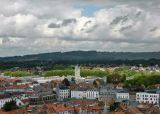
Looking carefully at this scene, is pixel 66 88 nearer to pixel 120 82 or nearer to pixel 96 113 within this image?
pixel 120 82

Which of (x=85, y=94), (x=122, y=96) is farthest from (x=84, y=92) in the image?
(x=122, y=96)

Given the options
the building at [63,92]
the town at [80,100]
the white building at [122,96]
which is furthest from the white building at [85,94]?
the white building at [122,96]

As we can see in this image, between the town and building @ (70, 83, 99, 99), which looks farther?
building @ (70, 83, 99, 99)

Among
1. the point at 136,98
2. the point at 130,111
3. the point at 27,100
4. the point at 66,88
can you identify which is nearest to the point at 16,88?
the point at 66,88

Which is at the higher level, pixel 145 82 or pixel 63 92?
pixel 145 82

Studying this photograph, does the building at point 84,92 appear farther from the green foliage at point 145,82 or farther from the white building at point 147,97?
the green foliage at point 145,82

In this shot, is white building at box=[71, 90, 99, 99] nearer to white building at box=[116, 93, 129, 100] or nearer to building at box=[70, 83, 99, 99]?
building at box=[70, 83, 99, 99]

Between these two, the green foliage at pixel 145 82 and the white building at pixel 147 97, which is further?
the green foliage at pixel 145 82

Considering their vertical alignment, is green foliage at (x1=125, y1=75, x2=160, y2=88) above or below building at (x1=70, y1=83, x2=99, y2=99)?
above

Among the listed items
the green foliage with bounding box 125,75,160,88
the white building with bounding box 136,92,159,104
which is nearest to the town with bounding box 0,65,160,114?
the white building with bounding box 136,92,159,104

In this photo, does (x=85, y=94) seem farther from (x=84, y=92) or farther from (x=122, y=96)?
(x=122, y=96)

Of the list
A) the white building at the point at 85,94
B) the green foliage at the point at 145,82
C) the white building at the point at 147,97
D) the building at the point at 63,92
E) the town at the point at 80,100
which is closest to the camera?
the town at the point at 80,100
